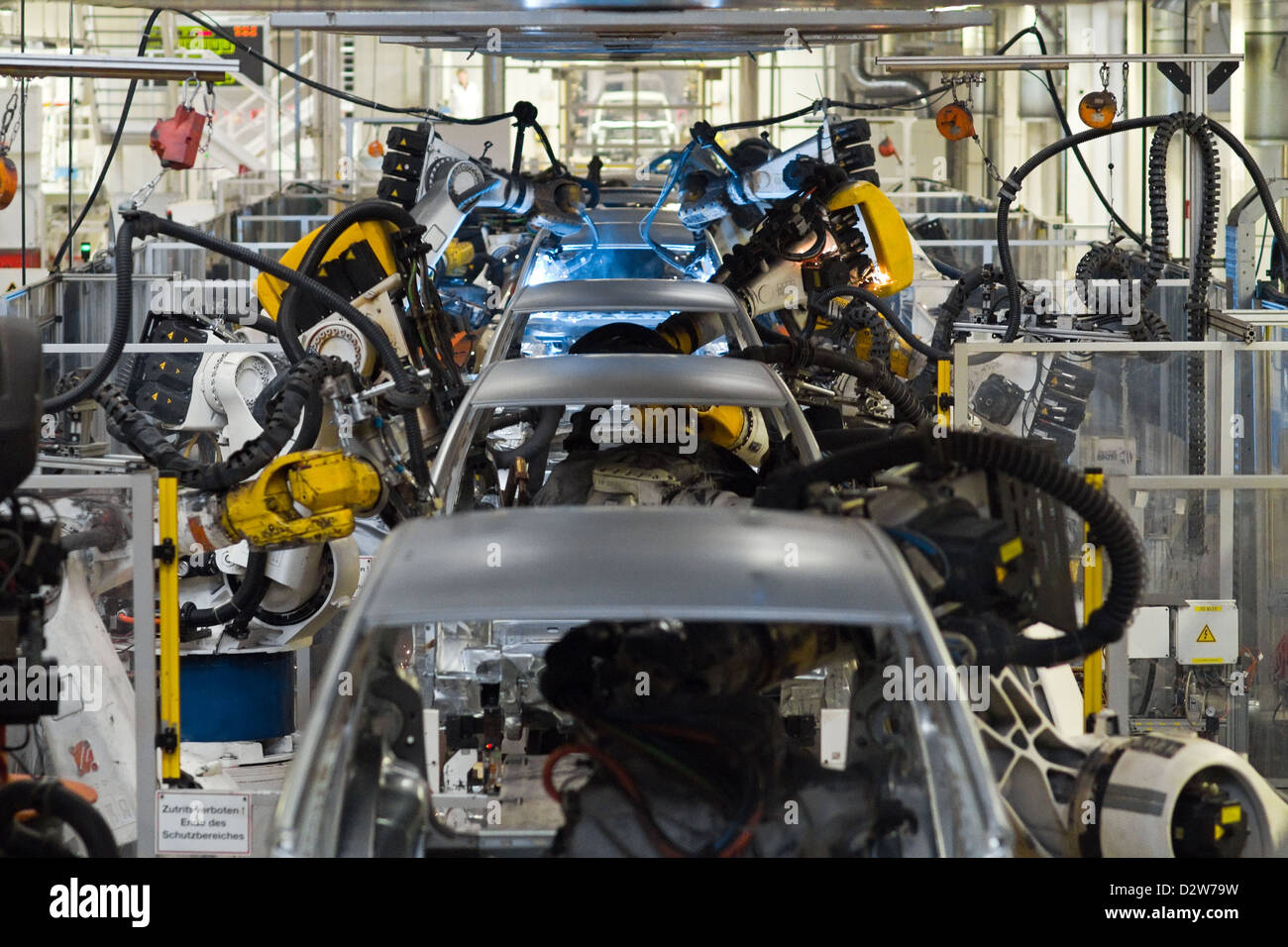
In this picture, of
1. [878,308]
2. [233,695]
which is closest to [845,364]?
[878,308]

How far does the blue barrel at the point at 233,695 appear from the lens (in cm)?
494

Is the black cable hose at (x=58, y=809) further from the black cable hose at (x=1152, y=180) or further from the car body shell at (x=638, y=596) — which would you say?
the black cable hose at (x=1152, y=180)

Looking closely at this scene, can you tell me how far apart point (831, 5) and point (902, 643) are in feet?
16.3

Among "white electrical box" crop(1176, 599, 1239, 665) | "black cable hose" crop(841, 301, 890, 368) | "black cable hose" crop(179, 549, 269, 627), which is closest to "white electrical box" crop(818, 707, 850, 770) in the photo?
"white electrical box" crop(1176, 599, 1239, 665)

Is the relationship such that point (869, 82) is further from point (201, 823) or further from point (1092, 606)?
point (201, 823)

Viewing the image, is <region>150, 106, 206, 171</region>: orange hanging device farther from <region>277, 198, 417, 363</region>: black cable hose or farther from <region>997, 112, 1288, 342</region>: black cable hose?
<region>997, 112, 1288, 342</region>: black cable hose

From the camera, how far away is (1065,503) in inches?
123

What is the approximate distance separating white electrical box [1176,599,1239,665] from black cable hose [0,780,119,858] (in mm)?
2749

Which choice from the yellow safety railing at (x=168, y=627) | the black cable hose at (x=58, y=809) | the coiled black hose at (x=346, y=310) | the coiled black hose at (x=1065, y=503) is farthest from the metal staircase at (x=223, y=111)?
the coiled black hose at (x=1065, y=503)

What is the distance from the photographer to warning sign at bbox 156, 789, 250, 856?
360 centimetres

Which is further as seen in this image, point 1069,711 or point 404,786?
point 1069,711
